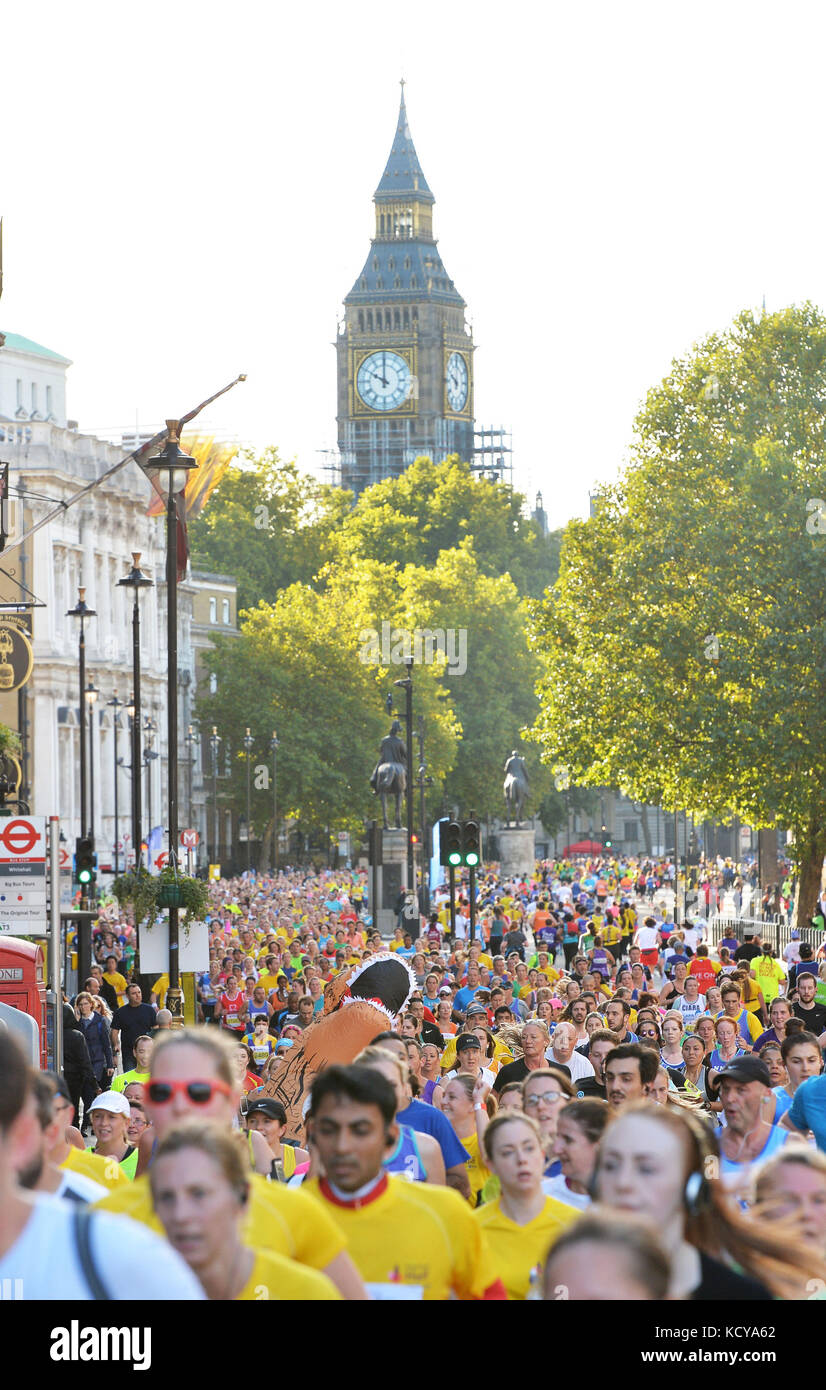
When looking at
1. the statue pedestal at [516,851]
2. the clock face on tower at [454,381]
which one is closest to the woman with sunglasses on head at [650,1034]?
the statue pedestal at [516,851]

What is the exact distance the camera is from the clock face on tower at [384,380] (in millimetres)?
195125

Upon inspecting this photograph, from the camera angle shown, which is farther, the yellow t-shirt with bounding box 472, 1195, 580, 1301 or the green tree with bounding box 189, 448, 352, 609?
the green tree with bounding box 189, 448, 352, 609

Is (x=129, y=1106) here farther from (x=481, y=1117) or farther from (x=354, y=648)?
(x=354, y=648)

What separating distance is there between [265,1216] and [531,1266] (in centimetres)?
136

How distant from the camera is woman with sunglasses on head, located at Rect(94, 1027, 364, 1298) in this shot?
5516 mm

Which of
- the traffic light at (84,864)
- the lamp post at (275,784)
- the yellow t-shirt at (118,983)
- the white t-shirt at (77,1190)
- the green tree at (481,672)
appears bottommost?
the yellow t-shirt at (118,983)

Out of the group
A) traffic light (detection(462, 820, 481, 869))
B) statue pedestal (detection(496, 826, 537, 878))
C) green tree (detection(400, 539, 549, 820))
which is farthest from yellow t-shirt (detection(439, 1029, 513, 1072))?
green tree (detection(400, 539, 549, 820))

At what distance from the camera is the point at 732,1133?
914 centimetres

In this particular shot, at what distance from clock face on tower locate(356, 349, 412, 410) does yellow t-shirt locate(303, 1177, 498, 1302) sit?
7493 inches

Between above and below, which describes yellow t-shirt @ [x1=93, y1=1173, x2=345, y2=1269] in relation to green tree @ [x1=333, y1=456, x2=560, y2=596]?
below

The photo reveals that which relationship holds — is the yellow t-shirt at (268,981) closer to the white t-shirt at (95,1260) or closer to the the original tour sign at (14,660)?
the the original tour sign at (14,660)

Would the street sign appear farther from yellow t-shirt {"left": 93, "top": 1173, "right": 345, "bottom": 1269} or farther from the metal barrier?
yellow t-shirt {"left": 93, "top": 1173, "right": 345, "bottom": 1269}

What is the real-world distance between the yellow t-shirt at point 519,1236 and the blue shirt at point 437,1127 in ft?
7.64

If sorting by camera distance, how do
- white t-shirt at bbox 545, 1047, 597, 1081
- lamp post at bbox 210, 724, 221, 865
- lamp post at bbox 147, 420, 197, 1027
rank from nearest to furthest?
white t-shirt at bbox 545, 1047, 597, 1081 < lamp post at bbox 147, 420, 197, 1027 < lamp post at bbox 210, 724, 221, 865
